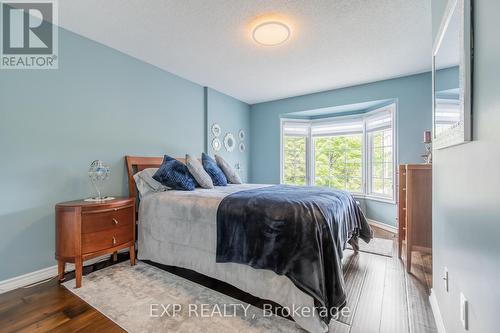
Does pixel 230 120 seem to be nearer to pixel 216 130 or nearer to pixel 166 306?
pixel 216 130

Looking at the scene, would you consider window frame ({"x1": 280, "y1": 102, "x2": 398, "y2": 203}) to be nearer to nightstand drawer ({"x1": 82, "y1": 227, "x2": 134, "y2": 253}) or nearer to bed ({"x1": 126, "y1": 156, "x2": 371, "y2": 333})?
bed ({"x1": 126, "y1": 156, "x2": 371, "y2": 333})

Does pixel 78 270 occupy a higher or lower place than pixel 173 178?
lower

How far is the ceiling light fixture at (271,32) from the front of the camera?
2191mm

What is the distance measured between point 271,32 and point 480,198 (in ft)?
7.07

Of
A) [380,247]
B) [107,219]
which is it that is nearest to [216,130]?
[107,219]

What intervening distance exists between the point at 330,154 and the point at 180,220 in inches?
145

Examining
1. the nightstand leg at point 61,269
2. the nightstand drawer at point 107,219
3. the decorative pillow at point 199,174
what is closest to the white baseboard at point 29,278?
the nightstand leg at point 61,269

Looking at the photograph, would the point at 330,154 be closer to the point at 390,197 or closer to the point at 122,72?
the point at 390,197

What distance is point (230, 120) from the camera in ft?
15.2

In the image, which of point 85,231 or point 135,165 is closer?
point 85,231

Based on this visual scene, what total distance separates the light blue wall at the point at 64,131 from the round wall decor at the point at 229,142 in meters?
1.46

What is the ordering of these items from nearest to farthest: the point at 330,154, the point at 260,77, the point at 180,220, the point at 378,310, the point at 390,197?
the point at 378,310
the point at 180,220
the point at 260,77
the point at 390,197
the point at 330,154

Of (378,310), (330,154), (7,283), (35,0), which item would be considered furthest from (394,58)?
(7,283)

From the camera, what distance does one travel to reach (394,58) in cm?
296
